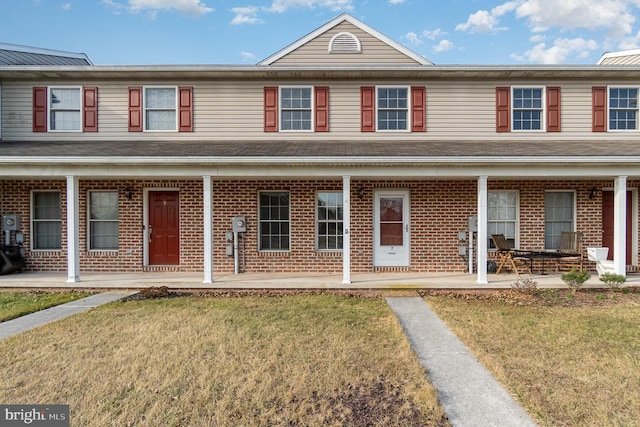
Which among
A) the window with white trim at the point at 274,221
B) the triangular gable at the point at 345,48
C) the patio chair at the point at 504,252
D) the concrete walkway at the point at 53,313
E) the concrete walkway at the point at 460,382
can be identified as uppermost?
the triangular gable at the point at 345,48

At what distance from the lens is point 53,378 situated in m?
3.97

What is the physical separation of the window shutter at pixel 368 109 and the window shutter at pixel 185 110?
456 centimetres

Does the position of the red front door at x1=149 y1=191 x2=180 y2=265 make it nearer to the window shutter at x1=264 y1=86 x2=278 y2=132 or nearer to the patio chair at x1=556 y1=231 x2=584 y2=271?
the window shutter at x1=264 y1=86 x2=278 y2=132

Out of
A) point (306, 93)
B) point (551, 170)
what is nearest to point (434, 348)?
point (551, 170)

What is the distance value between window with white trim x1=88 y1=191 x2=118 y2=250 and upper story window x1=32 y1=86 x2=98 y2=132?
6.02 ft

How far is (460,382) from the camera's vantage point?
12.9 feet

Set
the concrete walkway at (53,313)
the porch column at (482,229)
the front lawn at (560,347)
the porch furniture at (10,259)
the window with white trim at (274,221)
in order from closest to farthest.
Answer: the front lawn at (560,347) → the concrete walkway at (53,313) → the porch column at (482,229) → the porch furniture at (10,259) → the window with white trim at (274,221)

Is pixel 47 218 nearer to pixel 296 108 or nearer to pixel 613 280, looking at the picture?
pixel 296 108

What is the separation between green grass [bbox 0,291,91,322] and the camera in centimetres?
668

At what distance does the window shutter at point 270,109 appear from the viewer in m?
10.7

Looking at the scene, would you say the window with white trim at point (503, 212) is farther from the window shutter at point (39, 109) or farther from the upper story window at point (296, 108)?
the window shutter at point (39, 109)

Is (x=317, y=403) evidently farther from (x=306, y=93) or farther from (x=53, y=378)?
(x=306, y=93)

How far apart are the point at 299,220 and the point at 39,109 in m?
7.52

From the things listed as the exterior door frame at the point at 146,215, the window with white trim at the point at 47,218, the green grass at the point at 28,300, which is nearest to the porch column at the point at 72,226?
the green grass at the point at 28,300
